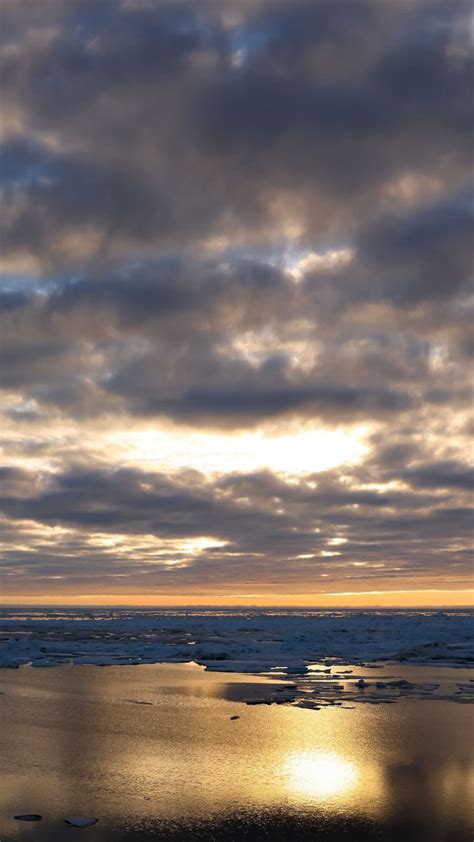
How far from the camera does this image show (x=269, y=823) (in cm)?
929

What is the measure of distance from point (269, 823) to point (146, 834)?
1500 mm

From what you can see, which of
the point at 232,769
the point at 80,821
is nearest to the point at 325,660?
the point at 232,769

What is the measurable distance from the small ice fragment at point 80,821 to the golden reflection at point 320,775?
9.41 ft

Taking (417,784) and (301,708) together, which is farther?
(301,708)

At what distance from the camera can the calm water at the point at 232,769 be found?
9.29 meters

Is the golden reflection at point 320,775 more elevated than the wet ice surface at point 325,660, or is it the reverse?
the golden reflection at point 320,775

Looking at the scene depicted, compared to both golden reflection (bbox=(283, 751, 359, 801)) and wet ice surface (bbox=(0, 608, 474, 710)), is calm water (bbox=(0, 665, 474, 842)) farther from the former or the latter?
wet ice surface (bbox=(0, 608, 474, 710))

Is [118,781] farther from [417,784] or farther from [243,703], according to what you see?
[243,703]

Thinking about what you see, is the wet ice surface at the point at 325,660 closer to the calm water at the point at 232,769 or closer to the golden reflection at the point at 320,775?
the calm water at the point at 232,769

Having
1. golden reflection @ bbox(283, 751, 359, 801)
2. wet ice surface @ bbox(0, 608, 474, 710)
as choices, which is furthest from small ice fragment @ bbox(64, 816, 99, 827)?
wet ice surface @ bbox(0, 608, 474, 710)

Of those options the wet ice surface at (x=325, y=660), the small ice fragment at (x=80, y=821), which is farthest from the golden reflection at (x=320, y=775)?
the wet ice surface at (x=325, y=660)

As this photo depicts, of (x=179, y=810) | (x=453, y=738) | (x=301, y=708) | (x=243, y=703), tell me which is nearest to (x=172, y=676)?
(x=243, y=703)

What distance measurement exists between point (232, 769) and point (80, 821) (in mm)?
3494

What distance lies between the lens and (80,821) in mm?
9359
